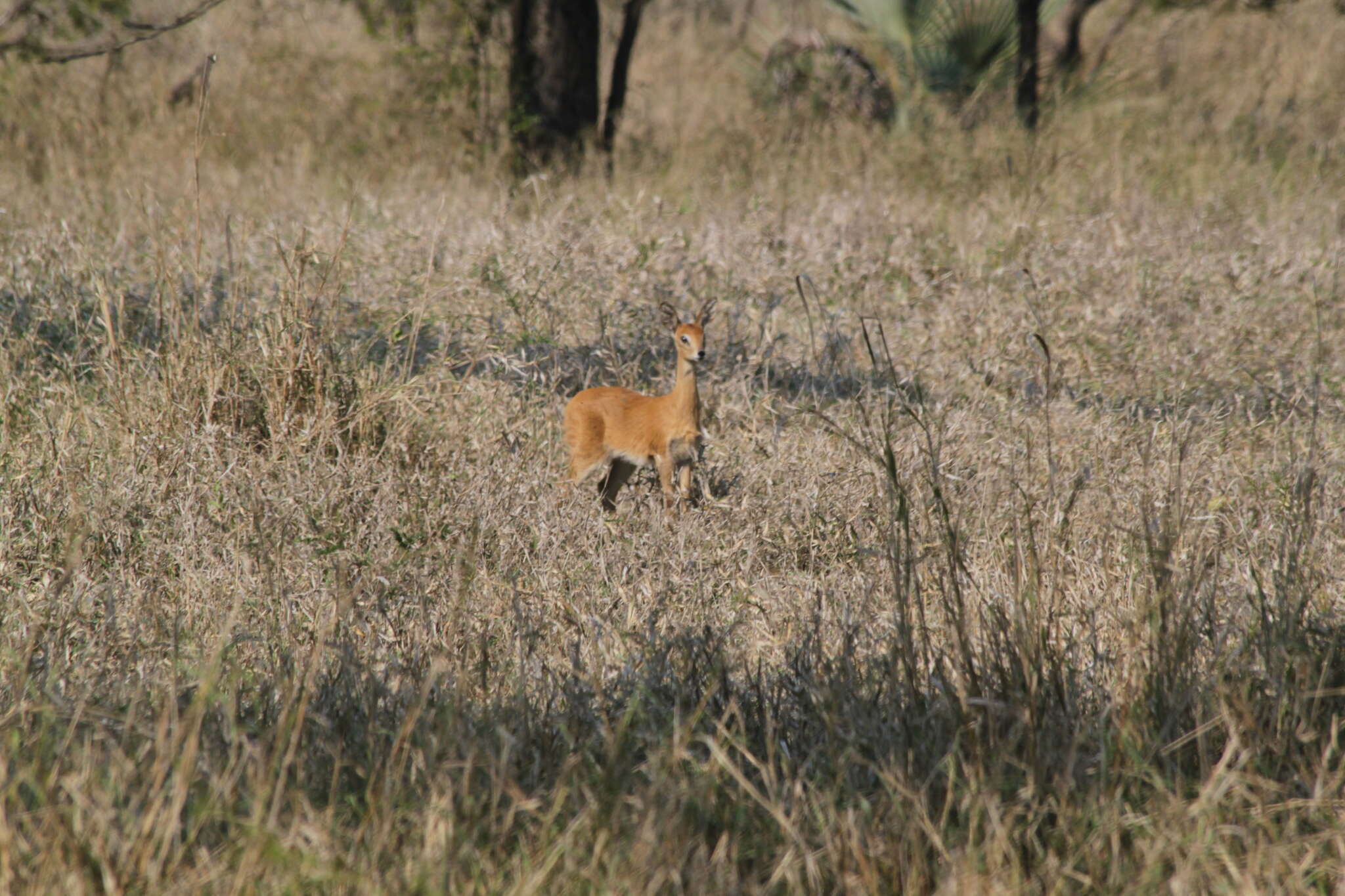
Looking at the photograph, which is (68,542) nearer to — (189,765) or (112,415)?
(112,415)

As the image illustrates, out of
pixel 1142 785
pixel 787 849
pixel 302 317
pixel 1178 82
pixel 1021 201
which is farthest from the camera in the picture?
pixel 1178 82

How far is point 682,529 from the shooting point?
4215 mm

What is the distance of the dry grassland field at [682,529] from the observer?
2367mm

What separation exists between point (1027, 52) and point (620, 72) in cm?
357

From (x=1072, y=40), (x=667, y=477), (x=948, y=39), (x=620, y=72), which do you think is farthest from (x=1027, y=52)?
(x=667, y=477)

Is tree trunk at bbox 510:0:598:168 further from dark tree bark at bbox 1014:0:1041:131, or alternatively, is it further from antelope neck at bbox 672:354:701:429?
antelope neck at bbox 672:354:701:429

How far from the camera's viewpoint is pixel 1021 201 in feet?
25.9

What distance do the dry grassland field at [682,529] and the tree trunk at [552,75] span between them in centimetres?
42

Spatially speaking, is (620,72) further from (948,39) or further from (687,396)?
(687,396)

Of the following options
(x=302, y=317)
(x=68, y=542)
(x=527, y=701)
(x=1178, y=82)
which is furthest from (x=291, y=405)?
(x=1178, y=82)

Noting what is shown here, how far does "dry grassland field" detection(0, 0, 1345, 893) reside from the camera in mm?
2367

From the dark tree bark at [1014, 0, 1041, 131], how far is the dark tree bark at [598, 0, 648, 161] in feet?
10.6

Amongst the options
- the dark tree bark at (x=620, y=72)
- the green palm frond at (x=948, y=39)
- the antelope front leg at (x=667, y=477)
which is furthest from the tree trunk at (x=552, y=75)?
the antelope front leg at (x=667, y=477)

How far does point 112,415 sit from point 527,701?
2.50 m
